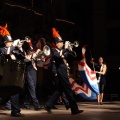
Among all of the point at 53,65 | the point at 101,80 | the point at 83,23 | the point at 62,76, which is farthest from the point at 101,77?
the point at 83,23

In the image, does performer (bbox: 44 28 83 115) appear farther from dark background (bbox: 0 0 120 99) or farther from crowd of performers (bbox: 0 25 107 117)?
dark background (bbox: 0 0 120 99)

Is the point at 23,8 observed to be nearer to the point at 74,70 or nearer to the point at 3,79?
the point at 74,70

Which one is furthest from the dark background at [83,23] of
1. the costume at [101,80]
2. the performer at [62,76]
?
the performer at [62,76]

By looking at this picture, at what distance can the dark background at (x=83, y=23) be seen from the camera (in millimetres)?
26422

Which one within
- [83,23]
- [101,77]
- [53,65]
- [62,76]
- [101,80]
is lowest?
[62,76]

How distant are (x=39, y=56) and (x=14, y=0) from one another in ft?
47.3

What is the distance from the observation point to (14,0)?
82.1ft

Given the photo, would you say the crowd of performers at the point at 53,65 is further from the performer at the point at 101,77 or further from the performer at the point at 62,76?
the performer at the point at 101,77

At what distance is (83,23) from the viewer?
30.0 metres

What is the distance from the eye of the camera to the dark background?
2642 cm

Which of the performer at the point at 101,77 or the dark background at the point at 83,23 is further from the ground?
the dark background at the point at 83,23

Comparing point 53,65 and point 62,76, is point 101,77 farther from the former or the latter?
point 62,76

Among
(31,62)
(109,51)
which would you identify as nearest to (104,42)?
(109,51)

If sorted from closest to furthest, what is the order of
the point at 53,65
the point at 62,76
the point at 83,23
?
the point at 62,76, the point at 53,65, the point at 83,23
